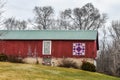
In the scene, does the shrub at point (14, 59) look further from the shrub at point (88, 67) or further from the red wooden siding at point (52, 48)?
the shrub at point (88, 67)

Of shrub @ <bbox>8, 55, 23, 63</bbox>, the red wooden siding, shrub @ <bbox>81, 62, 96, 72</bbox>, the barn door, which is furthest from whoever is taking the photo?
the barn door

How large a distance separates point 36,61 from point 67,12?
41559 millimetres

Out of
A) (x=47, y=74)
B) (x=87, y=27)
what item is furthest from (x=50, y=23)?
(x=47, y=74)

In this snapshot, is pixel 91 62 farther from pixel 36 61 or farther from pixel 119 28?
pixel 119 28

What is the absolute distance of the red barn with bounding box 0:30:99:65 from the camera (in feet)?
195

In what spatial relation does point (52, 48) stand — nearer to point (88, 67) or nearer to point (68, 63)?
point (68, 63)

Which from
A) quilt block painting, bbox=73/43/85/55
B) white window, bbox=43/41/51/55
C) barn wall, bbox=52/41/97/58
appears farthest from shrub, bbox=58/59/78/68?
white window, bbox=43/41/51/55

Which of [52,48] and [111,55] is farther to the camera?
[111,55]

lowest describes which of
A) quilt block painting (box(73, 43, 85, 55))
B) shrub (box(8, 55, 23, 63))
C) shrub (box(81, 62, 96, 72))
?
shrub (box(81, 62, 96, 72))

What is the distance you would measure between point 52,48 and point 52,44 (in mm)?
660

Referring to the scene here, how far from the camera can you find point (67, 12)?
3930 inches

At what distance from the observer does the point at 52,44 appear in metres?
60.8

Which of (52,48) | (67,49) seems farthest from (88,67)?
(52,48)

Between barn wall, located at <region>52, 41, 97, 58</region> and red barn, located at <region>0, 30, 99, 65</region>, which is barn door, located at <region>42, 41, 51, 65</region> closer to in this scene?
red barn, located at <region>0, 30, 99, 65</region>
